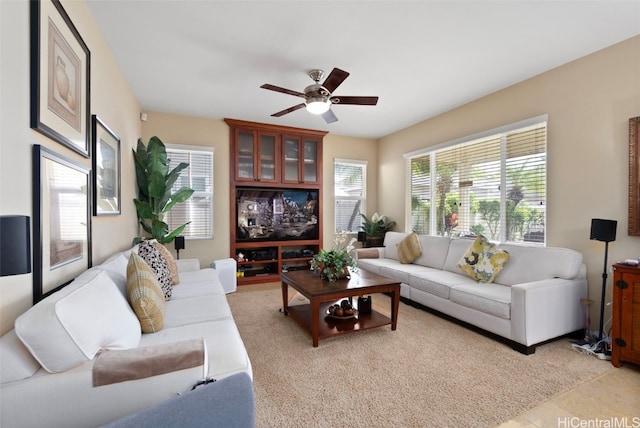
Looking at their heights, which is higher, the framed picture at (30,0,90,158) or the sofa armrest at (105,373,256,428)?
the framed picture at (30,0,90,158)

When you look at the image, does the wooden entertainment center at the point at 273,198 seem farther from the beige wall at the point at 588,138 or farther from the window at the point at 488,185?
the beige wall at the point at 588,138

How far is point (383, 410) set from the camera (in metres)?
1.75

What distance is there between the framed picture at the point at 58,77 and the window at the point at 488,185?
13.8 ft

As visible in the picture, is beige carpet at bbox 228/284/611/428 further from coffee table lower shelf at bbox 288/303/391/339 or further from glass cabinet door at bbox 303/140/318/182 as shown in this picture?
glass cabinet door at bbox 303/140/318/182

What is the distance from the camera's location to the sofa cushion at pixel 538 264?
2.70 meters

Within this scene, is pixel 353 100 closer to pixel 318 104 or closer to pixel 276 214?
pixel 318 104

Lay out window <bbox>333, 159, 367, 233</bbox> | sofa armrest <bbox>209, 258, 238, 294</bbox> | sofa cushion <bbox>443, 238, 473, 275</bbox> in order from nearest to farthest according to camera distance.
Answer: sofa cushion <bbox>443, 238, 473, 275</bbox>, sofa armrest <bbox>209, 258, 238, 294</bbox>, window <bbox>333, 159, 367, 233</bbox>

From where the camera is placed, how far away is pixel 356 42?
102 inches

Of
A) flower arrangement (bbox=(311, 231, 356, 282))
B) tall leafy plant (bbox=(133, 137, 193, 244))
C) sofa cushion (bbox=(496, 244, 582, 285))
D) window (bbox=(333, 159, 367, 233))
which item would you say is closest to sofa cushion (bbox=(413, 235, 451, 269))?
sofa cushion (bbox=(496, 244, 582, 285))

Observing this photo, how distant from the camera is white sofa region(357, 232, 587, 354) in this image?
2465mm

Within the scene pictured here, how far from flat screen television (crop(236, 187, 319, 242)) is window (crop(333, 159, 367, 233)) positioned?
53cm

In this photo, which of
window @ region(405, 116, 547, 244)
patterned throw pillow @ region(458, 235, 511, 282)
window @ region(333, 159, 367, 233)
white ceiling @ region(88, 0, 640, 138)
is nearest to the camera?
white ceiling @ region(88, 0, 640, 138)

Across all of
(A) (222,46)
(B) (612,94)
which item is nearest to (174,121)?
(A) (222,46)

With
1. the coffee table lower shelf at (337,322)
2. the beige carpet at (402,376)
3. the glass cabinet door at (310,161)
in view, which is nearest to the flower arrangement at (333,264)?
the coffee table lower shelf at (337,322)
